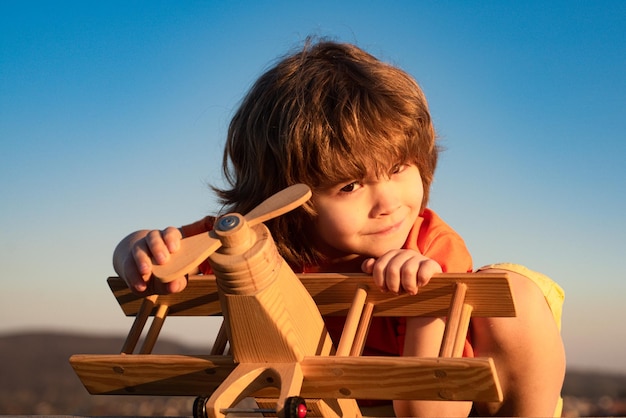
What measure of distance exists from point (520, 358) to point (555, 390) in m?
0.22

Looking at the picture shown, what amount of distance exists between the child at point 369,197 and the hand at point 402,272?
9.7 inches

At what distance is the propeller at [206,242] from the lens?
1.90m

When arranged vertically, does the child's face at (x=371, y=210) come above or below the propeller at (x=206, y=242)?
below

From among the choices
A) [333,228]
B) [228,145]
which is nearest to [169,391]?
[333,228]

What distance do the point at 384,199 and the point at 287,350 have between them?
3.04 ft

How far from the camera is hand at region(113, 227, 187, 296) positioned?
6.88 ft

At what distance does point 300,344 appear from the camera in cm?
199

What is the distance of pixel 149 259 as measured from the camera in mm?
2150

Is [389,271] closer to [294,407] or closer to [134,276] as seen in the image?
[294,407]

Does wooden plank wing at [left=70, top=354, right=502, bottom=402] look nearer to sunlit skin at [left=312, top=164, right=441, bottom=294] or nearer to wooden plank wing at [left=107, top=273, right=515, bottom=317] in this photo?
wooden plank wing at [left=107, top=273, right=515, bottom=317]

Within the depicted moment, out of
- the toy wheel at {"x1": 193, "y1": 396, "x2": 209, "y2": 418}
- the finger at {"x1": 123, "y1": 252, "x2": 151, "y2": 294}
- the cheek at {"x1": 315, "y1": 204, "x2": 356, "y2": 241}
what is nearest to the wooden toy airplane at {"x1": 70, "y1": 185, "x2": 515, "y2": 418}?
the toy wheel at {"x1": 193, "y1": 396, "x2": 209, "y2": 418}

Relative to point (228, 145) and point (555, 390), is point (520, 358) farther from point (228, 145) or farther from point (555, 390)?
point (228, 145)

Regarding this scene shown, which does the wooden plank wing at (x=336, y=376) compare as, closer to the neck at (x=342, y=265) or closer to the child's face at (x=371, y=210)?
the child's face at (x=371, y=210)

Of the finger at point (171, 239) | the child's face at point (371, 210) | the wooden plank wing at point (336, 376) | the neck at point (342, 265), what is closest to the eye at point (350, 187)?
the child's face at point (371, 210)
